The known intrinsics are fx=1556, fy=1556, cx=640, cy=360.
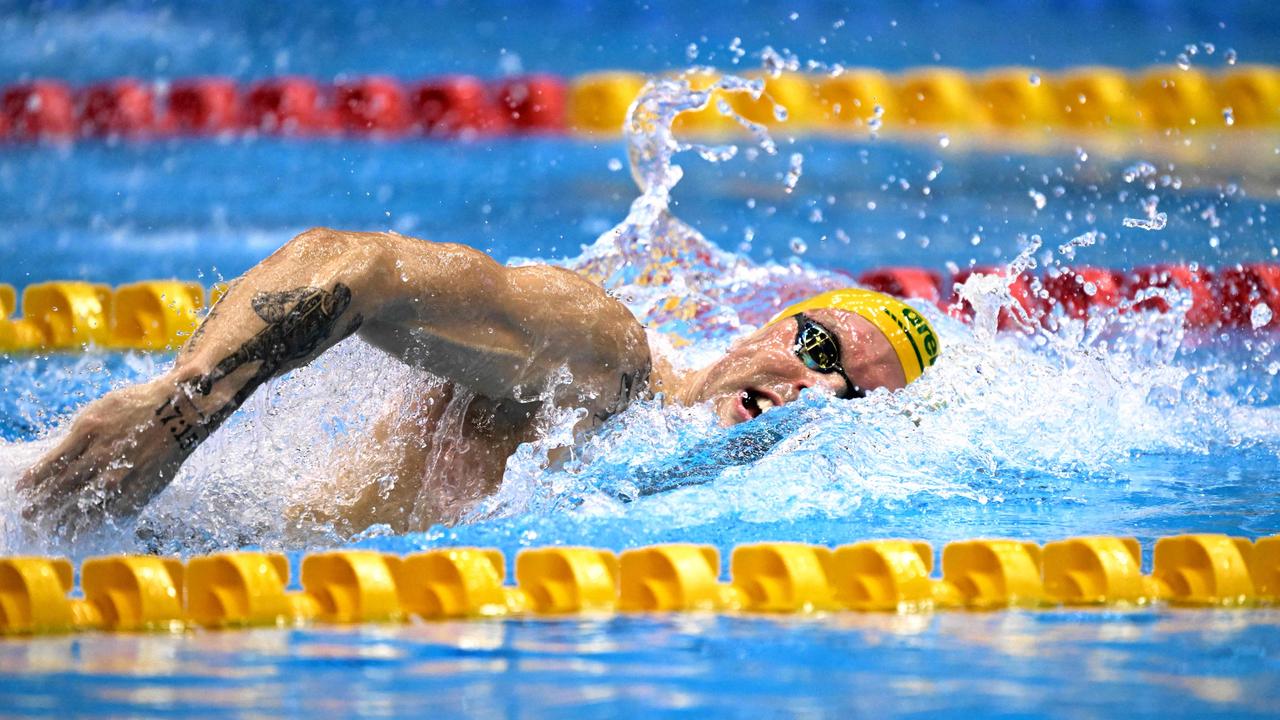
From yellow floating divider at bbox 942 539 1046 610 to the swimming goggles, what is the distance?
768 millimetres

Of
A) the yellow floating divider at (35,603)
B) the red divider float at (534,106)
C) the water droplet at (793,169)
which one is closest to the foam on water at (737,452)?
the yellow floating divider at (35,603)

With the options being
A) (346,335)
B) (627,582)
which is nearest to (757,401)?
(627,582)

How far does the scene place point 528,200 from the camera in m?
6.30

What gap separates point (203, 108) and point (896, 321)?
4.04 m

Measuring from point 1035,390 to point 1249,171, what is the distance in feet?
11.6

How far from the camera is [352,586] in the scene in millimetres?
2104

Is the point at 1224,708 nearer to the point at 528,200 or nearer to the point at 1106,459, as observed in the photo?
the point at 1106,459

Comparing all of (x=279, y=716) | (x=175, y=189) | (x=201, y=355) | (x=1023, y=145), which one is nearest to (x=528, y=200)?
(x=175, y=189)

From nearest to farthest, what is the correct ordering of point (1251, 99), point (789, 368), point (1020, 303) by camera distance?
point (789, 368) → point (1020, 303) → point (1251, 99)

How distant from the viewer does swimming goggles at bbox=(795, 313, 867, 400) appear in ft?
10.0

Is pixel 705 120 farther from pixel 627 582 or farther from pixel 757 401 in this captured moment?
pixel 627 582

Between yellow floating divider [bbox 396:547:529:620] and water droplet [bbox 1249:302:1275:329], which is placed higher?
water droplet [bbox 1249:302:1275:329]

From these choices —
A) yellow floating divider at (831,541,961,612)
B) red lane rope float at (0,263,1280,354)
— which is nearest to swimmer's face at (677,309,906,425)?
yellow floating divider at (831,541,961,612)

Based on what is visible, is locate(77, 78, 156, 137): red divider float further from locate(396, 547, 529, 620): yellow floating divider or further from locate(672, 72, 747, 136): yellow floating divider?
locate(396, 547, 529, 620): yellow floating divider
